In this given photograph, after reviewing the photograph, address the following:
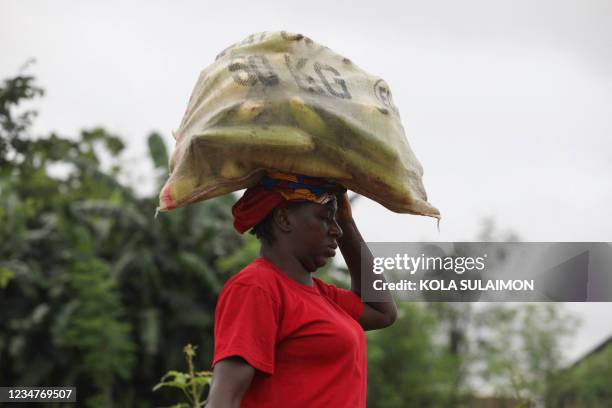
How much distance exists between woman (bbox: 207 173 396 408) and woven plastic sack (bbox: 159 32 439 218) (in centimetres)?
10

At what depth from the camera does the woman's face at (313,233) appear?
9.73 feet

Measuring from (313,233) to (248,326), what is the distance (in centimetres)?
43

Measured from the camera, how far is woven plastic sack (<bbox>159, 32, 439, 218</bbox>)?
9.27 ft

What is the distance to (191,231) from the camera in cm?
1669

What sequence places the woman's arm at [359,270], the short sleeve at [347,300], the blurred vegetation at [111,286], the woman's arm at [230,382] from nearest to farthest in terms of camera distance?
1. the woman's arm at [230,382]
2. the short sleeve at [347,300]
3. the woman's arm at [359,270]
4. the blurred vegetation at [111,286]

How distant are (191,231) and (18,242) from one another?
9.57 feet

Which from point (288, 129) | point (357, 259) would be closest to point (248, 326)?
point (288, 129)

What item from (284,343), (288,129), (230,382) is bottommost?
(230,382)

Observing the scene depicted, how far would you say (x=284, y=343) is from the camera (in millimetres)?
2785

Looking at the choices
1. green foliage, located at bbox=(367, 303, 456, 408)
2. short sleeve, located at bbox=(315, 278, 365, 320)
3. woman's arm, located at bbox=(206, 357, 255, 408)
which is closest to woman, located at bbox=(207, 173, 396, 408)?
woman's arm, located at bbox=(206, 357, 255, 408)

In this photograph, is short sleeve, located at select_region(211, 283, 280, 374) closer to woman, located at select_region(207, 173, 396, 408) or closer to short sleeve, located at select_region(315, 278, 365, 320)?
woman, located at select_region(207, 173, 396, 408)

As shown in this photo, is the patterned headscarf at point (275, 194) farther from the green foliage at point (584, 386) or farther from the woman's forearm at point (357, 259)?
the green foliage at point (584, 386)

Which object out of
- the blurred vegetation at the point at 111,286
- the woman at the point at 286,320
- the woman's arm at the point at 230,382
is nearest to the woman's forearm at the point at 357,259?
the woman at the point at 286,320

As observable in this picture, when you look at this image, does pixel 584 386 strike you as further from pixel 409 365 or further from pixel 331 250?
pixel 331 250
